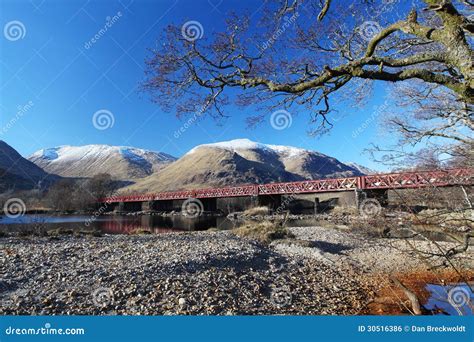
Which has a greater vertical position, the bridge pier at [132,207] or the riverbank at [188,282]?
the bridge pier at [132,207]

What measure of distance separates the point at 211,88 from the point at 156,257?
7.16m

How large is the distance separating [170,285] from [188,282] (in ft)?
1.84

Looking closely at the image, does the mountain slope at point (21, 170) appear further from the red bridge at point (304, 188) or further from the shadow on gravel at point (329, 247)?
the shadow on gravel at point (329, 247)

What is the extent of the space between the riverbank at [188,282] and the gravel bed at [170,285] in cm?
2

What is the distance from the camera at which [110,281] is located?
289 inches

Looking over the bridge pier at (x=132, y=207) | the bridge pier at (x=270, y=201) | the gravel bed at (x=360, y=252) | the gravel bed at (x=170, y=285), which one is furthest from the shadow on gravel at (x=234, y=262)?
the bridge pier at (x=132, y=207)

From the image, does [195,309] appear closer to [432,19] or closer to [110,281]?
[110,281]

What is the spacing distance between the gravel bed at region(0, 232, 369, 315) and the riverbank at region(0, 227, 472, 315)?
0.02 m

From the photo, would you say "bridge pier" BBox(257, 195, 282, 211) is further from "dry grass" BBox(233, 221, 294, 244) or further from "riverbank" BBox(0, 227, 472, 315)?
"riverbank" BBox(0, 227, 472, 315)

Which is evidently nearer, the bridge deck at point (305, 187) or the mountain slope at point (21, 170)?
the bridge deck at point (305, 187)

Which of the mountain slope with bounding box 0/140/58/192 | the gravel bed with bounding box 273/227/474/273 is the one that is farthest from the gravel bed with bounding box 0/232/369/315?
the mountain slope with bounding box 0/140/58/192

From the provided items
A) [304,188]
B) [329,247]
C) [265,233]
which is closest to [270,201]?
[304,188]

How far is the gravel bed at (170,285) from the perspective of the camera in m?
6.17

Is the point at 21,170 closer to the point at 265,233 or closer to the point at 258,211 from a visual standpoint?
the point at 258,211
